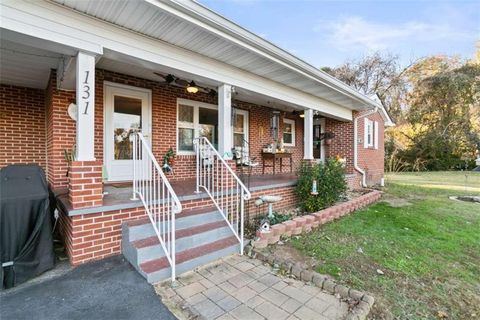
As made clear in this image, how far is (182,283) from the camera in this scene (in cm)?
262

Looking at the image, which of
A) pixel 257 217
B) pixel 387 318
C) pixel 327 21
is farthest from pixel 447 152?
pixel 387 318

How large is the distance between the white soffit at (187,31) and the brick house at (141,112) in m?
0.02

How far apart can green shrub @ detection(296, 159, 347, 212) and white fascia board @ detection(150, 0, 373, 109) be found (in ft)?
6.39

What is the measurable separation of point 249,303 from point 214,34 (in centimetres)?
326

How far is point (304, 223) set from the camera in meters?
4.21

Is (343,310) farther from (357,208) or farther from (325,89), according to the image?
(325,89)

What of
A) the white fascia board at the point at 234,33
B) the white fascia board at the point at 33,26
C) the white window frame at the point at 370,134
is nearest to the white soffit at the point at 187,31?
the white fascia board at the point at 234,33

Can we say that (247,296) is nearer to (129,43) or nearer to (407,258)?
(407,258)

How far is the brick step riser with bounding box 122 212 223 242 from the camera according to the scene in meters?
2.98

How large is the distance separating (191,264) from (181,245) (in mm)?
286

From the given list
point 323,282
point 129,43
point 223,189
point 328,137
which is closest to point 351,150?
point 328,137

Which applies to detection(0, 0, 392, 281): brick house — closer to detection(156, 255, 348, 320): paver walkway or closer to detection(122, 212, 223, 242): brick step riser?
detection(122, 212, 223, 242): brick step riser

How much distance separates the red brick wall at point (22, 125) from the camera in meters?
4.74

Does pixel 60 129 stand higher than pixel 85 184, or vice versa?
pixel 60 129
